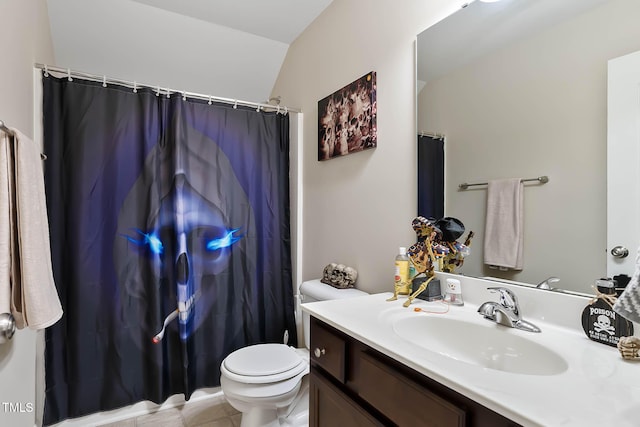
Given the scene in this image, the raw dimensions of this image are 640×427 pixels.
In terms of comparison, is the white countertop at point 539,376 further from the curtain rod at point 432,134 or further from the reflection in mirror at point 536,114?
the curtain rod at point 432,134

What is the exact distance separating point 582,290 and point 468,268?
37cm

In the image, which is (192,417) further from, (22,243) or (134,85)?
(134,85)

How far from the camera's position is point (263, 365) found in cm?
158

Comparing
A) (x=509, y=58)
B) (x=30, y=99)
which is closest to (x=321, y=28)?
(x=509, y=58)

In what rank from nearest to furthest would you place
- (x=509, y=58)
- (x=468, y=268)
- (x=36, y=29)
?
(x=509, y=58)
(x=468, y=268)
(x=36, y=29)

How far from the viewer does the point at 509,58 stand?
1141 millimetres

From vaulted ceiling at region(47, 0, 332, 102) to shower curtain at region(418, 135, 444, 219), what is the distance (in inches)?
51.5

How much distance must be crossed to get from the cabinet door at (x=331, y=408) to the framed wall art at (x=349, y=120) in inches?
43.6

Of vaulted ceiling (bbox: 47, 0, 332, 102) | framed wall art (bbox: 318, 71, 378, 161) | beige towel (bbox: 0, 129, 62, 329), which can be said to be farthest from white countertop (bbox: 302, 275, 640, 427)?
vaulted ceiling (bbox: 47, 0, 332, 102)

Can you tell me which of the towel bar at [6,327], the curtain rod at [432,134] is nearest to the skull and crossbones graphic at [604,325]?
the curtain rod at [432,134]

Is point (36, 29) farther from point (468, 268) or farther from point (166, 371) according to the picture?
point (468, 268)

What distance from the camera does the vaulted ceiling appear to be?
6.84 feet

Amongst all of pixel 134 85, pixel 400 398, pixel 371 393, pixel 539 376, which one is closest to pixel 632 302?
pixel 539 376

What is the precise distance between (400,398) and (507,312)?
1.44ft
